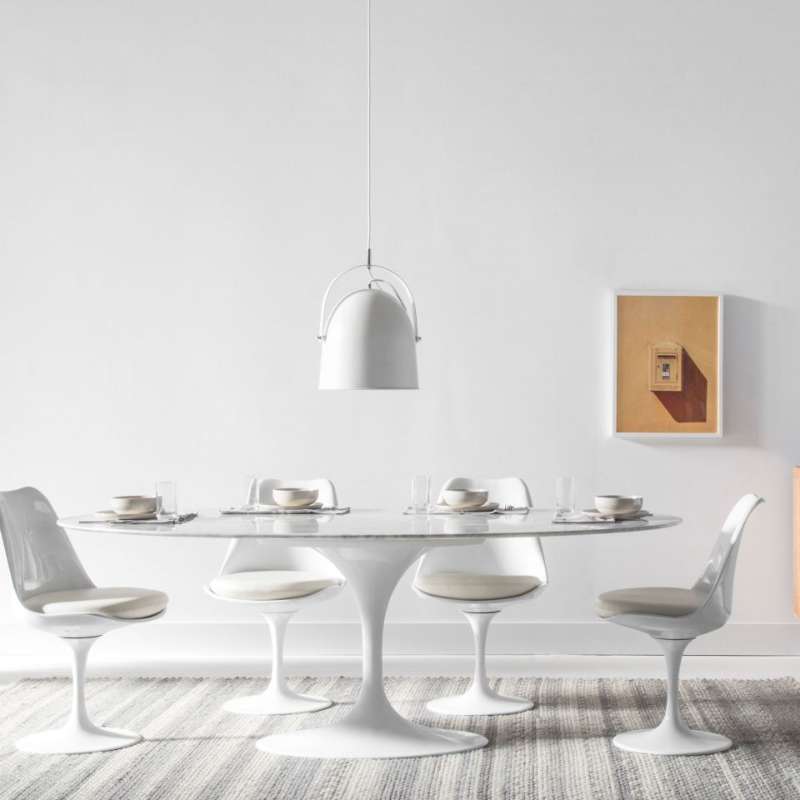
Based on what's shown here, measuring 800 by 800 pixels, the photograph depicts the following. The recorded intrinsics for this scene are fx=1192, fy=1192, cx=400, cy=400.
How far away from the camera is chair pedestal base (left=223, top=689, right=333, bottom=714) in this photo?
422 cm

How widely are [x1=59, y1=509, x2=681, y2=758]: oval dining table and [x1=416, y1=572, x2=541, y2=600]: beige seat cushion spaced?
0.35 meters

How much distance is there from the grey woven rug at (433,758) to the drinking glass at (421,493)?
77 cm

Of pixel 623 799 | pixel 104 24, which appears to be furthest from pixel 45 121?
pixel 623 799

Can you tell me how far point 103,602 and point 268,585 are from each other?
61 cm

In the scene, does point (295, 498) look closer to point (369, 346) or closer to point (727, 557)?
point (369, 346)

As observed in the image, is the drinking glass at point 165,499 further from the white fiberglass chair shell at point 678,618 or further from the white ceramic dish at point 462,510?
the white fiberglass chair shell at point 678,618

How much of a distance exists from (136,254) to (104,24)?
0.99 meters

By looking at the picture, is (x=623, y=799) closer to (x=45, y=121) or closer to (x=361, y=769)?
(x=361, y=769)

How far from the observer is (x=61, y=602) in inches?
149

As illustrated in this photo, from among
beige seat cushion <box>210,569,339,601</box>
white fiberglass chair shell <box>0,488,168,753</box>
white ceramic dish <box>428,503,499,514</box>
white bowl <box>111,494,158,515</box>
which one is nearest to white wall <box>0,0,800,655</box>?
beige seat cushion <box>210,569,339,601</box>

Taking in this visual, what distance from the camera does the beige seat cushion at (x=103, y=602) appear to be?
12.1 feet

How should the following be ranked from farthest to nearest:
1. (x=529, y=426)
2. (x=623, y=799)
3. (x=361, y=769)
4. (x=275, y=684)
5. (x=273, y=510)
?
(x=529, y=426), (x=275, y=684), (x=273, y=510), (x=361, y=769), (x=623, y=799)

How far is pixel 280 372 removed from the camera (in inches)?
198

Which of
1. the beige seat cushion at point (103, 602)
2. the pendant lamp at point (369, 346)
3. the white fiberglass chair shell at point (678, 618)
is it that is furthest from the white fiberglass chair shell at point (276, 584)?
the white fiberglass chair shell at point (678, 618)
